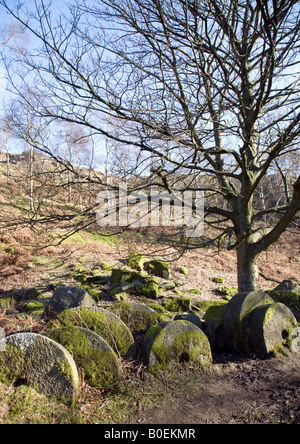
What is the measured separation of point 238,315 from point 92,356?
7.20 feet

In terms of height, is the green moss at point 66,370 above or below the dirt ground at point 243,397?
above

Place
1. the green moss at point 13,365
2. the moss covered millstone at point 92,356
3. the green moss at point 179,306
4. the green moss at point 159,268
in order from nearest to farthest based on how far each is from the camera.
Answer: the green moss at point 13,365 < the moss covered millstone at point 92,356 < the green moss at point 179,306 < the green moss at point 159,268

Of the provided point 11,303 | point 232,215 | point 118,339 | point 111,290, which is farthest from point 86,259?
point 118,339

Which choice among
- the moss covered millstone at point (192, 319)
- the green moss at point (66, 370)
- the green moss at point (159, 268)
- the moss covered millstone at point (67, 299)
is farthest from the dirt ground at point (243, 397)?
the green moss at point (159, 268)

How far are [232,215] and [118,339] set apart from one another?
12.3 ft

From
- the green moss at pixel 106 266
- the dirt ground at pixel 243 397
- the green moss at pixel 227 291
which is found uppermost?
the green moss at pixel 106 266

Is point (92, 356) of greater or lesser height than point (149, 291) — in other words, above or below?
above

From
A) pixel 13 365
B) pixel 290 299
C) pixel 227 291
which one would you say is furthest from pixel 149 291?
pixel 13 365

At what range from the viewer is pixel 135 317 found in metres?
4.51

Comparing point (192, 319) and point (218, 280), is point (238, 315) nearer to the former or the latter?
point (192, 319)

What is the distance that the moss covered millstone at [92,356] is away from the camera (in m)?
3.17

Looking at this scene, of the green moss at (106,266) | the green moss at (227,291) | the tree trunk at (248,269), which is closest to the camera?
the tree trunk at (248,269)

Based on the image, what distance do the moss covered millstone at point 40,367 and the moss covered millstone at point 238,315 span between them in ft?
8.00

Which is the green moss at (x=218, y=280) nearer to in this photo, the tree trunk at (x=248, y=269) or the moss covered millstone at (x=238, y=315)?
the tree trunk at (x=248, y=269)
